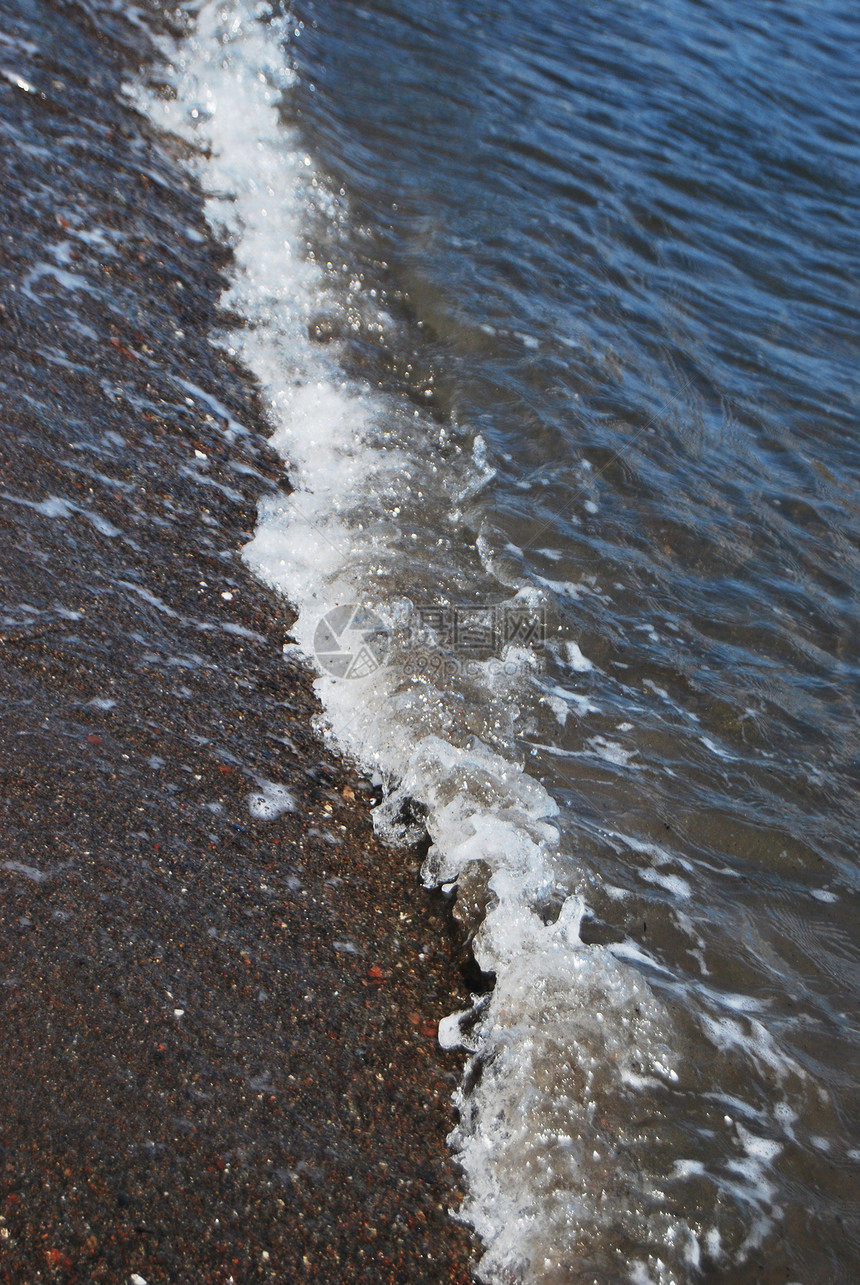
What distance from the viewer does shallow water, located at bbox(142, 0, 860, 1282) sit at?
9.94 ft

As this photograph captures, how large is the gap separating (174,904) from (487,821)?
1263 mm

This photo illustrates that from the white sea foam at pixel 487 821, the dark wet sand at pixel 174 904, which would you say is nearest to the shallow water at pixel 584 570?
the white sea foam at pixel 487 821

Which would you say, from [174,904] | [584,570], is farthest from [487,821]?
[584,570]

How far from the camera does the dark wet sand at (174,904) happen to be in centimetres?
235

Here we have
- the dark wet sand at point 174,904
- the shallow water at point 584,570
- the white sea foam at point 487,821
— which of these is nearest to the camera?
the dark wet sand at point 174,904

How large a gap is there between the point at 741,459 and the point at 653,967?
3997 mm

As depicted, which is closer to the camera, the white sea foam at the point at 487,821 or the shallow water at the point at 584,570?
the white sea foam at the point at 487,821

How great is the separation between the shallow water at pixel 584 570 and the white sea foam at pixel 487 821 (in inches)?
0.6

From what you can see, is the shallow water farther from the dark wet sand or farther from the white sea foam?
the dark wet sand

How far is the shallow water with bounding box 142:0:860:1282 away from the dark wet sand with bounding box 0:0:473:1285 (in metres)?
0.23

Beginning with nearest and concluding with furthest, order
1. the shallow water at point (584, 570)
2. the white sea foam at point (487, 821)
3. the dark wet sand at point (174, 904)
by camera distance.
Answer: the dark wet sand at point (174, 904)
the white sea foam at point (487, 821)
the shallow water at point (584, 570)

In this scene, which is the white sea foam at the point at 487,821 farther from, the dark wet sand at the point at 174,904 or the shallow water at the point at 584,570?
the dark wet sand at the point at 174,904

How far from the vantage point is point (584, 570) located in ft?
17.2

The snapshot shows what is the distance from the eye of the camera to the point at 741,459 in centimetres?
638
